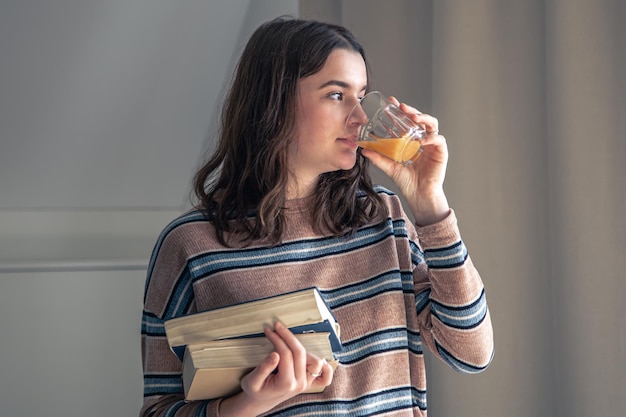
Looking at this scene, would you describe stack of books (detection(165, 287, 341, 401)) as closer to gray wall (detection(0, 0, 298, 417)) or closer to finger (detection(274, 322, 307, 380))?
finger (detection(274, 322, 307, 380))

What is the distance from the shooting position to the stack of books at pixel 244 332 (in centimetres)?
88

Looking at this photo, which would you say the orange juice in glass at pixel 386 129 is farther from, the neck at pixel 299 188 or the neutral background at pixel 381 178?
the neutral background at pixel 381 178

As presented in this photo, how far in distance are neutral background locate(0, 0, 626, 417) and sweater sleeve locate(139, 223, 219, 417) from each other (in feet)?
2.16

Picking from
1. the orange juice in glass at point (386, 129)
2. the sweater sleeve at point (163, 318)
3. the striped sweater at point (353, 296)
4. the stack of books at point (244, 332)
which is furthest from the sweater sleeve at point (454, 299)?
the sweater sleeve at point (163, 318)

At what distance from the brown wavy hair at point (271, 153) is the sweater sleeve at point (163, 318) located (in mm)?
83

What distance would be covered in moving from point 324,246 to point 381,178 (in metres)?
0.75
